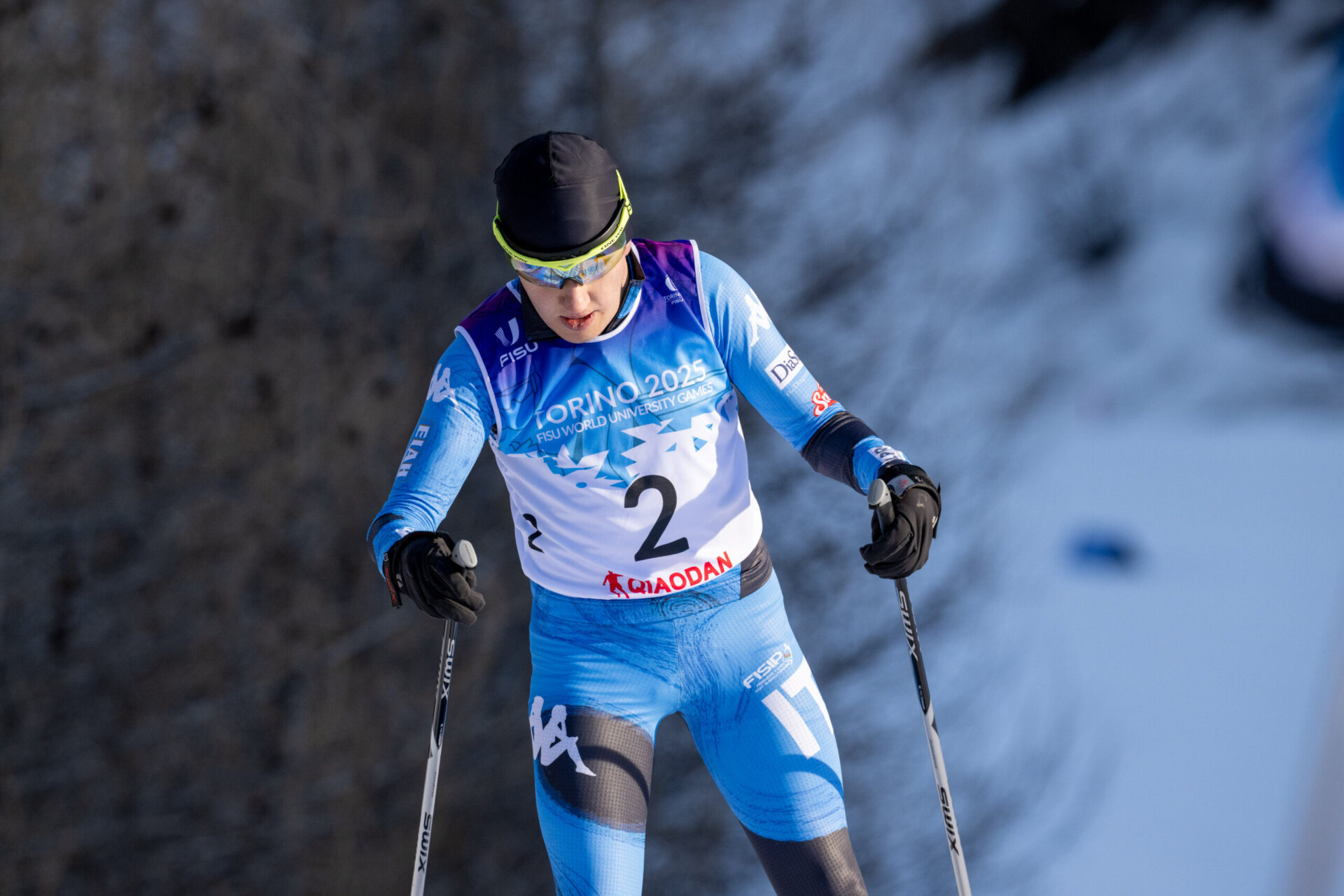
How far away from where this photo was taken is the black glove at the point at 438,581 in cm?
174

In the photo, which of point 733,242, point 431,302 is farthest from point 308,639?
point 733,242

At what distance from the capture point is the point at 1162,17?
359 cm

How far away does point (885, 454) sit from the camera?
1878 mm

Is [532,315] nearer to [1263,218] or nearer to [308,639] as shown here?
[308,639]

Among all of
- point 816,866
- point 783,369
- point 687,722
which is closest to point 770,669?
point 687,722

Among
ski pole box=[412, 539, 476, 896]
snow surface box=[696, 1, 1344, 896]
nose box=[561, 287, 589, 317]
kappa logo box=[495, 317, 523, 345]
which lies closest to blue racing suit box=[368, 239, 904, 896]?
kappa logo box=[495, 317, 523, 345]

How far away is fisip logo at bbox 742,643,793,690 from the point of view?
1.94 m

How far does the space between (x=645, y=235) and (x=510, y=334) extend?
2.10m

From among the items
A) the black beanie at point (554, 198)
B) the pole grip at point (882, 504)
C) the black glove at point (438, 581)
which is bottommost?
the black glove at point (438, 581)

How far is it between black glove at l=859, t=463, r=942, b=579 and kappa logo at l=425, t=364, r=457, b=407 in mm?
802

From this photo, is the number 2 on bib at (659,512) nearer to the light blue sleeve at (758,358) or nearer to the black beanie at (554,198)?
the light blue sleeve at (758,358)

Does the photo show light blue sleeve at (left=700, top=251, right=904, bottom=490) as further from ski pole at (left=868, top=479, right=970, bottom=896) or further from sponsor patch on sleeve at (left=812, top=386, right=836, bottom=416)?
ski pole at (left=868, top=479, right=970, bottom=896)

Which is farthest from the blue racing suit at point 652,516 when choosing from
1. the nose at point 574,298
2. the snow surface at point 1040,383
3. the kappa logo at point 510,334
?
the snow surface at point 1040,383

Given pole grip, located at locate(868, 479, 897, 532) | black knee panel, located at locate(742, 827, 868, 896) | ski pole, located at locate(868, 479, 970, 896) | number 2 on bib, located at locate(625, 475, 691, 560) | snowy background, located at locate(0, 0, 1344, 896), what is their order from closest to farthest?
pole grip, located at locate(868, 479, 897, 532) → black knee panel, located at locate(742, 827, 868, 896) → number 2 on bib, located at locate(625, 475, 691, 560) → ski pole, located at locate(868, 479, 970, 896) → snowy background, located at locate(0, 0, 1344, 896)
